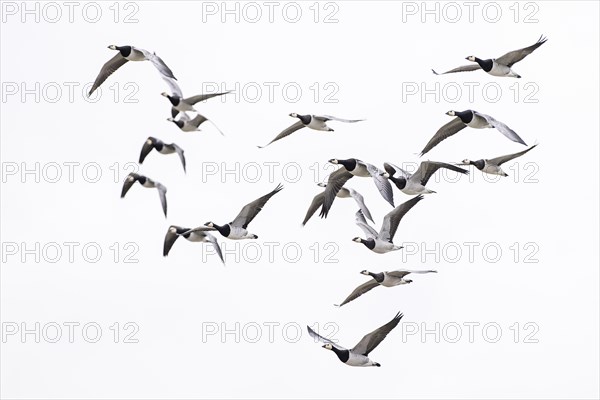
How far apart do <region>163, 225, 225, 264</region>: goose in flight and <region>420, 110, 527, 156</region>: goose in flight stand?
5316 millimetres

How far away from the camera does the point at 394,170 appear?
120ft

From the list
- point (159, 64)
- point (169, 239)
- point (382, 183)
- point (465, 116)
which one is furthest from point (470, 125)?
point (169, 239)

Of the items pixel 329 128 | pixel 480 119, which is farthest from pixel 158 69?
pixel 480 119

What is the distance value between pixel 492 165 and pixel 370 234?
10.3 feet

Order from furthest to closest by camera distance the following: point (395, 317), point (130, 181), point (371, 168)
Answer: point (130, 181), point (371, 168), point (395, 317)

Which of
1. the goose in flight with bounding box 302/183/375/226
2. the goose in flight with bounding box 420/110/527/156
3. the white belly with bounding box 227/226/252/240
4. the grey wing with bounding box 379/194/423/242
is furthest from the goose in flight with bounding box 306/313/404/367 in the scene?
the goose in flight with bounding box 420/110/527/156

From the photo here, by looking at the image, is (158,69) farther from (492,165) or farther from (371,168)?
(492,165)

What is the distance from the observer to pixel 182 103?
118ft

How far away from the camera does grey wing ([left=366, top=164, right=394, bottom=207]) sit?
35406 mm

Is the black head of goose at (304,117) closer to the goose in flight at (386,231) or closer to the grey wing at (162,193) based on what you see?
the goose in flight at (386,231)

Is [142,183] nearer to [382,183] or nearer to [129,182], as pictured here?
[129,182]

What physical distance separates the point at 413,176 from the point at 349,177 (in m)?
2.24

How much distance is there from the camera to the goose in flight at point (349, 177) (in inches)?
1415

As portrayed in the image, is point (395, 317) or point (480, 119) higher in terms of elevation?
point (480, 119)
